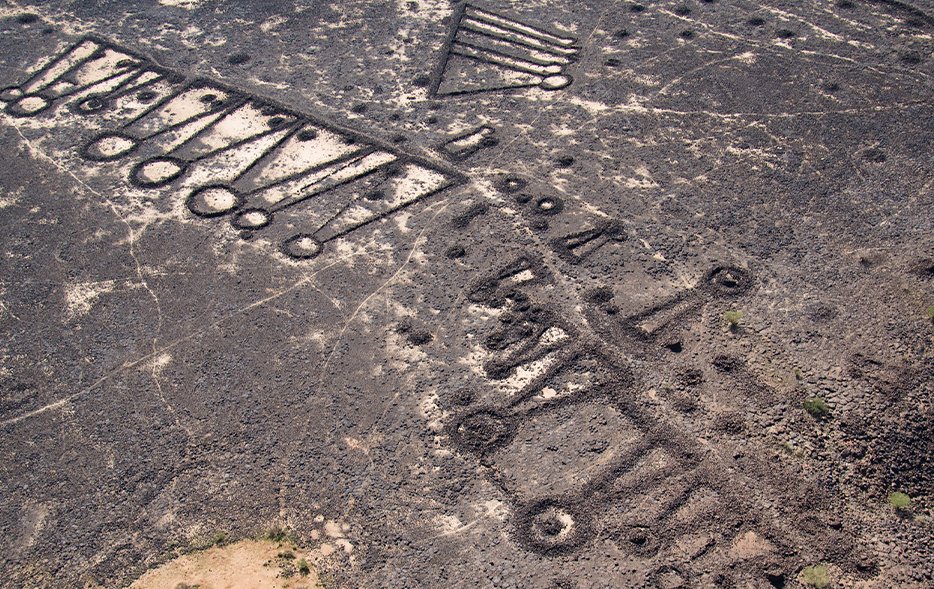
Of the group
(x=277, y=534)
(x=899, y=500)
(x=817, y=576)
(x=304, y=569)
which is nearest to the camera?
(x=817, y=576)

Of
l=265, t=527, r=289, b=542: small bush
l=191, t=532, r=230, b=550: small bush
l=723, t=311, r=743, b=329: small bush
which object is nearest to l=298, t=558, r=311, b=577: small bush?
l=265, t=527, r=289, b=542: small bush

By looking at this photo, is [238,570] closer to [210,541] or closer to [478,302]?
[210,541]

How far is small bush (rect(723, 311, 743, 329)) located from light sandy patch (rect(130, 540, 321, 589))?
6.50 meters

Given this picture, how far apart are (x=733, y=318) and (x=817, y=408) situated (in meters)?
1.84

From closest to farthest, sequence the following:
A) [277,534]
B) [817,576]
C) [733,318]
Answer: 1. [817,576]
2. [277,534]
3. [733,318]

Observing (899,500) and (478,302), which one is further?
(478,302)

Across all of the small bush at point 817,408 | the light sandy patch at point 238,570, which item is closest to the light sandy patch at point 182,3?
the light sandy patch at point 238,570

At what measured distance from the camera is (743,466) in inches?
462

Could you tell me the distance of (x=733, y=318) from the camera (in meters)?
13.6

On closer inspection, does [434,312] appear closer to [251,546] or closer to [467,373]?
[467,373]

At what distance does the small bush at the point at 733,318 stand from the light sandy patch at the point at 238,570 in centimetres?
650

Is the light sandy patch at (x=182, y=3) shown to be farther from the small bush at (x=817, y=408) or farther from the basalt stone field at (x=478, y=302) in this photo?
the small bush at (x=817, y=408)

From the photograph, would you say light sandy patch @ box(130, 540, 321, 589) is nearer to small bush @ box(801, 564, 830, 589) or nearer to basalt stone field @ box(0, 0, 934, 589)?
basalt stone field @ box(0, 0, 934, 589)

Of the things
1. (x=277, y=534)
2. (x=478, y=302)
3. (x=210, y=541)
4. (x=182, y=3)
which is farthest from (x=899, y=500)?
(x=182, y=3)
